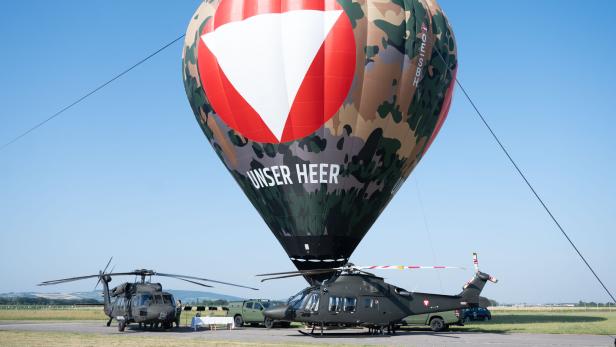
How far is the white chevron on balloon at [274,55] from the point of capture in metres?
25.2

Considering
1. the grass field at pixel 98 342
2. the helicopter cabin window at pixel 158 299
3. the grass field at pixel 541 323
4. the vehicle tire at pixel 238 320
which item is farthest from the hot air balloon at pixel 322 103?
the vehicle tire at pixel 238 320

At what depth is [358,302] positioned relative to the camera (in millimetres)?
24672

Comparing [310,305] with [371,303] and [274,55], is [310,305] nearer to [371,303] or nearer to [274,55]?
[371,303]

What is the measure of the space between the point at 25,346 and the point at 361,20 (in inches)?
655

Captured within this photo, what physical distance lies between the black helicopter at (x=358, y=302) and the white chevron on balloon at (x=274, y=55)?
247 inches

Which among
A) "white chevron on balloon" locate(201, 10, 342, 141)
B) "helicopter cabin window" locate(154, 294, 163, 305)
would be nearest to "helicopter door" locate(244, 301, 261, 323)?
"helicopter cabin window" locate(154, 294, 163, 305)

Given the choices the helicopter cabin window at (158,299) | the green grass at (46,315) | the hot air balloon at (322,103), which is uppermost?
the hot air balloon at (322,103)

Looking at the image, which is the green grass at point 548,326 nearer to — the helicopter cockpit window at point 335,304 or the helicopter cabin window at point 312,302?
the helicopter cockpit window at point 335,304

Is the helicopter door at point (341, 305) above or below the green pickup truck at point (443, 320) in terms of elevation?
above

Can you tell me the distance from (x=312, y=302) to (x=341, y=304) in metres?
1.13

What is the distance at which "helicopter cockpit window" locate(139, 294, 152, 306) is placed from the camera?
89.7ft

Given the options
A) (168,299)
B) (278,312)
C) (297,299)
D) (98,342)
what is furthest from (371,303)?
(98,342)

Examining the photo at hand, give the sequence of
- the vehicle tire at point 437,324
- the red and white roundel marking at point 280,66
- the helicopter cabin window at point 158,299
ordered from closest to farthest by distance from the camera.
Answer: the red and white roundel marking at point 280,66, the helicopter cabin window at point 158,299, the vehicle tire at point 437,324

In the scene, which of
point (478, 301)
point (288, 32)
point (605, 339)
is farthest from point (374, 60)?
point (605, 339)
